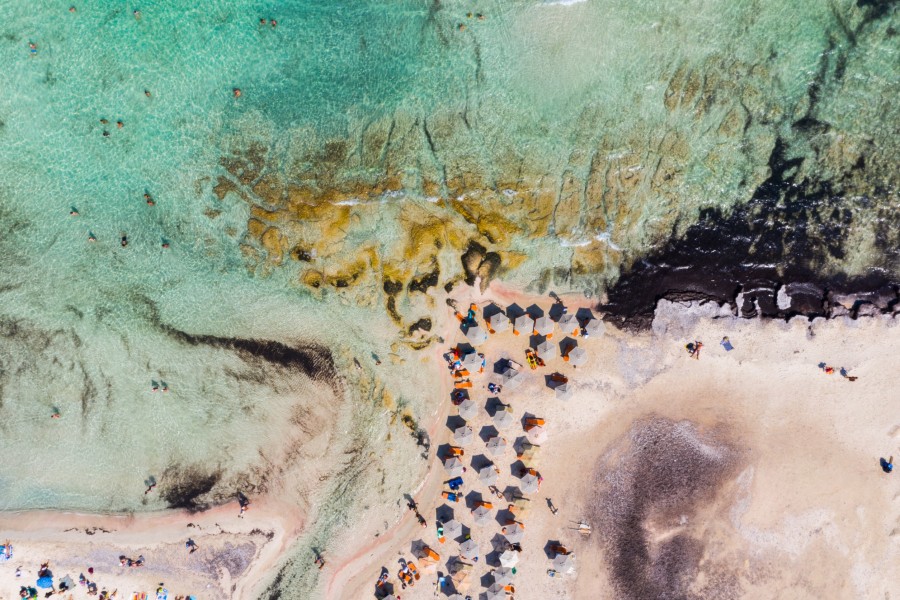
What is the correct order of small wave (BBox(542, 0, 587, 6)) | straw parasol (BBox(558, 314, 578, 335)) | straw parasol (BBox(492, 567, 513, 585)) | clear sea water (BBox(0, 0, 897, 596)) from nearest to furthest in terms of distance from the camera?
clear sea water (BBox(0, 0, 897, 596)) < small wave (BBox(542, 0, 587, 6)) < straw parasol (BBox(558, 314, 578, 335)) < straw parasol (BBox(492, 567, 513, 585))

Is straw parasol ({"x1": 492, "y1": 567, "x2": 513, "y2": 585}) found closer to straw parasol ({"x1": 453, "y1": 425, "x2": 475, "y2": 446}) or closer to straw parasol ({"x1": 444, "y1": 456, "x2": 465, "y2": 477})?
straw parasol ({"x1": 444, "y1": 456, "x2": 465, "y2": 477})

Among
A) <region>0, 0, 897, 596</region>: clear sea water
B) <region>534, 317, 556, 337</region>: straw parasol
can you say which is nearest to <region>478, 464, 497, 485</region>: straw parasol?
<region>534, 317, 556, 337</region>: straw parasol

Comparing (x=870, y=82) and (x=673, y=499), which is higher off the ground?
(x=870, y=82)

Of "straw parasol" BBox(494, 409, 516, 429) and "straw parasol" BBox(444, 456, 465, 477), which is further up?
"straw parasol" BBox(494, 409, 516, 429)

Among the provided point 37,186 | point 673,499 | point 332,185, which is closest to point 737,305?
point 673,499

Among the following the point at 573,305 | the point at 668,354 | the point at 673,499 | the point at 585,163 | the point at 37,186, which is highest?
the point at 585,163

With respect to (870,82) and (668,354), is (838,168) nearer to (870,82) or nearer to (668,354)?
(870,82)
